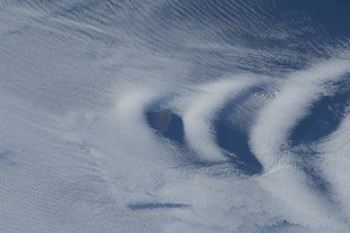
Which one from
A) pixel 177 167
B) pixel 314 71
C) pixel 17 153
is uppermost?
pixel 314 71

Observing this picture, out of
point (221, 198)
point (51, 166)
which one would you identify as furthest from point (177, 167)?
point (51, 166)

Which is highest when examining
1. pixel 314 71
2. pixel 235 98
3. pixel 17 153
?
pixel 314 71

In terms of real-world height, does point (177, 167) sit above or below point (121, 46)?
below

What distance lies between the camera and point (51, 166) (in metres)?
0.87

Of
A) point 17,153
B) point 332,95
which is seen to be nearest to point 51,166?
point 17,153

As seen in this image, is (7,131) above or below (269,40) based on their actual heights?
below

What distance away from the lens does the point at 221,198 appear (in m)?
0.86

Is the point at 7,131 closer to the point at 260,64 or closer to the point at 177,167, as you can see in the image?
the point at 177,167

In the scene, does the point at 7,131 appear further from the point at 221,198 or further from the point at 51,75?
the point at 221,198

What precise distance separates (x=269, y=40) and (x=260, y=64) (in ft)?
0.16

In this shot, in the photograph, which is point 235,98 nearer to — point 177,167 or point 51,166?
point 177,167

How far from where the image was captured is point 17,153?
0.87 m

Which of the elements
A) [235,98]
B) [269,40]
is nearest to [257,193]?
[235,98]

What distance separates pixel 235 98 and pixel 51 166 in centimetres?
39
